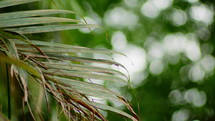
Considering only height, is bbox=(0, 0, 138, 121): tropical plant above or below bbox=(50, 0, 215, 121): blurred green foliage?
above

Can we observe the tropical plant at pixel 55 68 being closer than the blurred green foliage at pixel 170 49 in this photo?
Yes

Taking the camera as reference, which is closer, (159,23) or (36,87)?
(36,87)

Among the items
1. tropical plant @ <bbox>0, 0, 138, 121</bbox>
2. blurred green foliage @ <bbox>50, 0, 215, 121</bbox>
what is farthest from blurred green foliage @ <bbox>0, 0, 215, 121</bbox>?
tropical plant @ <bbox>0, 0, 138, 121</bbox>

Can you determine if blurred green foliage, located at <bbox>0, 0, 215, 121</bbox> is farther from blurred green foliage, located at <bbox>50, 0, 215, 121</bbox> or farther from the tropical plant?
the tropical plant

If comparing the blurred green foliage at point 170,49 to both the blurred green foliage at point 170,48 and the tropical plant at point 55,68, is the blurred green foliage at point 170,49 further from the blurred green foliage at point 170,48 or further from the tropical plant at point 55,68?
the tropical plant at point 55,68

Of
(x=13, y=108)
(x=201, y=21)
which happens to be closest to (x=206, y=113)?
(x=201, y=21)

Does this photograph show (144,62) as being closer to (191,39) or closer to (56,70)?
(191,39)

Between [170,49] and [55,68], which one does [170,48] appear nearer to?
[170,49]

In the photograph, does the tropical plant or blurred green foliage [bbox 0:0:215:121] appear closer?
the tropical plant

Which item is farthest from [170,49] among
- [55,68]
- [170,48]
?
[55,68]

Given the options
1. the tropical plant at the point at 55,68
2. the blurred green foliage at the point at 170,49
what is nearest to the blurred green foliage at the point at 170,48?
the blurred green foliage at the point at 170,49

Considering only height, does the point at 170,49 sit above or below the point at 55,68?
below
